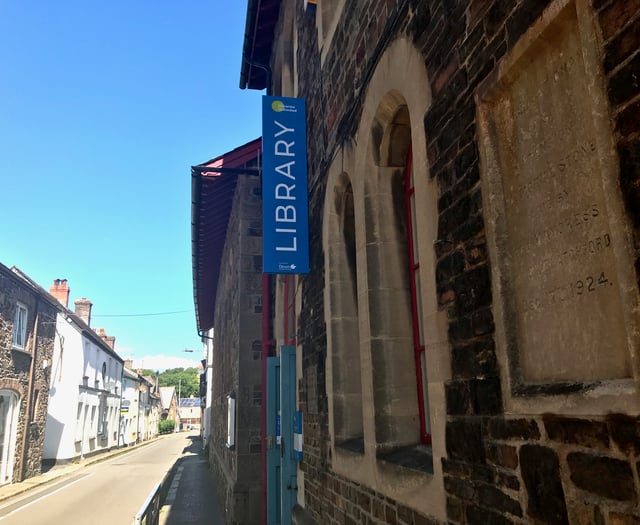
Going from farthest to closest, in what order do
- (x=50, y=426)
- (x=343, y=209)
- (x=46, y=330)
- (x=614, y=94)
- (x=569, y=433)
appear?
(x=50, y=426) → (x=46, y=330) → (x=343, y=209) → (x=569, y=433) → (x=614, y=94)

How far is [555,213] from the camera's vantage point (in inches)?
74.0

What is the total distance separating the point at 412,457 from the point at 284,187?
360cm

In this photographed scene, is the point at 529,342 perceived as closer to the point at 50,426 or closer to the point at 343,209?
the point at 343,209

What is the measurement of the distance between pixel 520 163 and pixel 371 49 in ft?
7.37

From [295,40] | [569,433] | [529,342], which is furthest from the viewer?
[295,40]

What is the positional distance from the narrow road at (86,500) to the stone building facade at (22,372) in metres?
1.44

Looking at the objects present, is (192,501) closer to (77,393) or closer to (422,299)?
(422,299)

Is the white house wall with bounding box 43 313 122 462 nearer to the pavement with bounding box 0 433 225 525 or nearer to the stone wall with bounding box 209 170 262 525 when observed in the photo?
the pavement with bounding box 0 433 225 525

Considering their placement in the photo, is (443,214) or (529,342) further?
(443,214)

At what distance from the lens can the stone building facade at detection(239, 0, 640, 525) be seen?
1.55 metres

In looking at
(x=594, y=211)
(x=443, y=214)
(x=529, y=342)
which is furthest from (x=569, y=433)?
(x=443, y=214)

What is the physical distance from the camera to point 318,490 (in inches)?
197

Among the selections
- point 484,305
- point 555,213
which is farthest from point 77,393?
point 555,213

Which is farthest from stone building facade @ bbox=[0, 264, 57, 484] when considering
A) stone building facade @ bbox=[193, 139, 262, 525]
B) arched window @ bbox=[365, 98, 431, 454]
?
arched window @ bbox=[365, 98, 431, 454]
